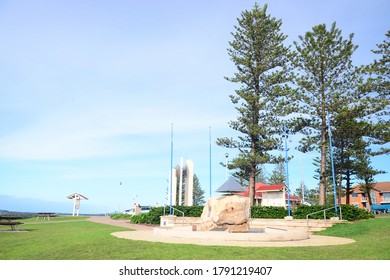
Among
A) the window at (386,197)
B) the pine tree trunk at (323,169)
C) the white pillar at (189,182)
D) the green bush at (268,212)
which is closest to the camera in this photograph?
the green bush at (268,212)

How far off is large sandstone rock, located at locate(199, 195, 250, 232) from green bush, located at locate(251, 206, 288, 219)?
738 centimetres

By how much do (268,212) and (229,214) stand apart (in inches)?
315

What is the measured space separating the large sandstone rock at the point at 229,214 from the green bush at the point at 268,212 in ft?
24.2

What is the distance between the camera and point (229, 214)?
511 inches

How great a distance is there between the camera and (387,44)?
26.3 m

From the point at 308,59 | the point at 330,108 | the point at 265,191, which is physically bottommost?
the point at 265,191

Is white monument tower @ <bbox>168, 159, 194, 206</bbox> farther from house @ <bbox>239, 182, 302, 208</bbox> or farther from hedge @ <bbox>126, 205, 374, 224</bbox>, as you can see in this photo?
house @ <bbox>239, 182, 302, 208</bbox>

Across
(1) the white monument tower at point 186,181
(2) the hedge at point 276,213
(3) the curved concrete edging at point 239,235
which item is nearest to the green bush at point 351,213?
(2) the hedge at point 276,213

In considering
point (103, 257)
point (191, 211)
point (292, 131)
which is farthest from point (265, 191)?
point (103, 257)

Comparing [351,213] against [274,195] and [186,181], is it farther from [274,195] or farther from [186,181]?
[274,195]

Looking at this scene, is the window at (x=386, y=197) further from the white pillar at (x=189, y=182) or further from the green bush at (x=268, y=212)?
the white pillar at (x=189, y=182)

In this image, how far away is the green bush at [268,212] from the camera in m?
19.9

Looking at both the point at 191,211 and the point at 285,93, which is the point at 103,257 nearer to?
the point at 191,211
